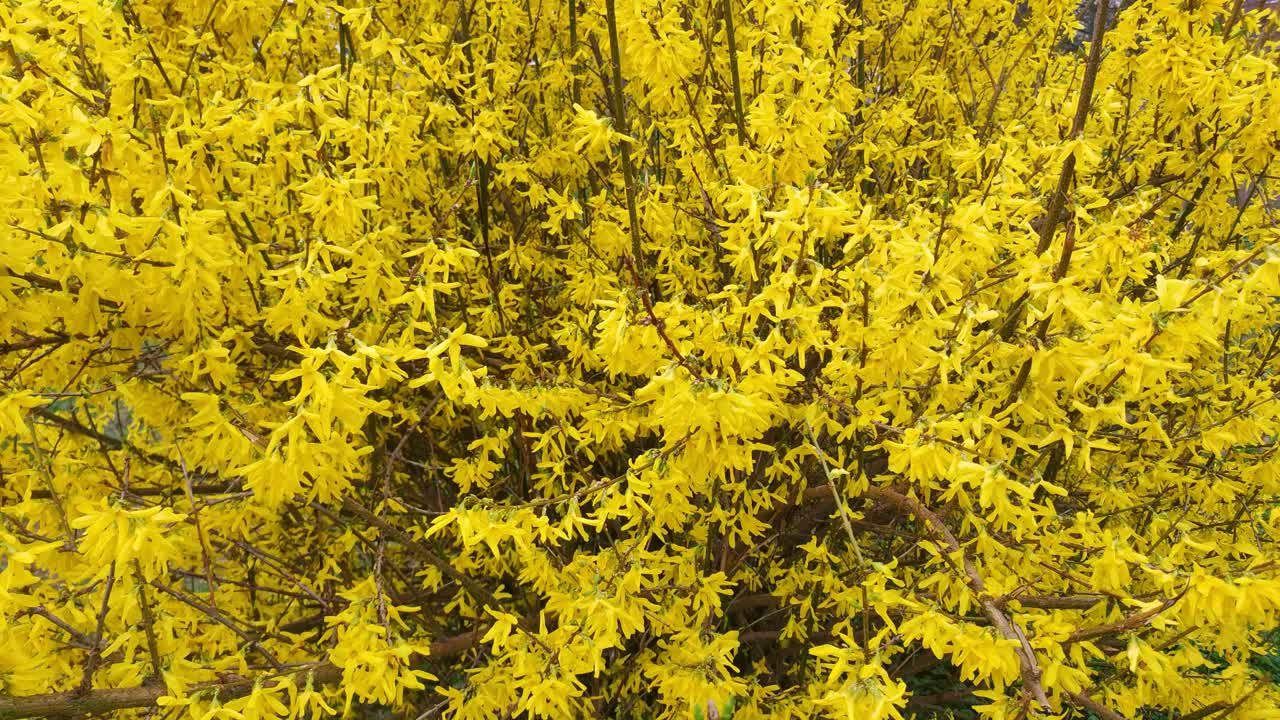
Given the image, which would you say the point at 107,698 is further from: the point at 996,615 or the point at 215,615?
the point at 996,615

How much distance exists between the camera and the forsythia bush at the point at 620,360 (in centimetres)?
171

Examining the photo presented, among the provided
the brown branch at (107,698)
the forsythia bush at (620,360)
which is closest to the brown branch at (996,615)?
the forsythia bush at (620,360)

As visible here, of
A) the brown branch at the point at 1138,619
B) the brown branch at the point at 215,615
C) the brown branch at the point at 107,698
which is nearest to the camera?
the brown branch at the point at 1138,619

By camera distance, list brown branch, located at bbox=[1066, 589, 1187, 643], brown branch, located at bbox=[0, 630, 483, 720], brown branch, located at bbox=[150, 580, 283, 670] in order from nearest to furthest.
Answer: brown branch, located at bbox=[1066, 589, 1187, 643], brown branch, located at bbox=[0, 630, 483, 720], brown branch, located at bbox=[150, 580, 283, 670]

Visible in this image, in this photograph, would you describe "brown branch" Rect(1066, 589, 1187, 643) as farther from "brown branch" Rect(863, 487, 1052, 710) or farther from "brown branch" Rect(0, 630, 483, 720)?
"brown branch" Rect(0, 630, 483, 720)

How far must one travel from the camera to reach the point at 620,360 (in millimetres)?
2018

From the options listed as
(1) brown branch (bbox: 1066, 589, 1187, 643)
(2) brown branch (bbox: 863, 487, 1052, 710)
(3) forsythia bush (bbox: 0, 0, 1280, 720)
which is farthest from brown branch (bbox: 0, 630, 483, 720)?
(1) brown branch (bbox: 1066, 589, 1187, 643)

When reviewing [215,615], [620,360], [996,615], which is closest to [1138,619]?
[996,615]

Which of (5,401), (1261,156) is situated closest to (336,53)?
(5,401)

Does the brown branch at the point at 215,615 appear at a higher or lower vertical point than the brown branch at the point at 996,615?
lower

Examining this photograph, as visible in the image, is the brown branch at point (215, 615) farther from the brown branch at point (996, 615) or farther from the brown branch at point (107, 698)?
the brown branch at point (996, 615)

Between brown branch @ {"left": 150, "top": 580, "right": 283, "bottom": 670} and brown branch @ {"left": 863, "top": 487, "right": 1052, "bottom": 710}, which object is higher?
brown branch @ {"left": 863, "top": 487, "right": 1052, "bottom": 710}

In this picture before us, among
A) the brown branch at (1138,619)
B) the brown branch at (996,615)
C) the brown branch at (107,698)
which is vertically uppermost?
the brown branch at (1138,619)

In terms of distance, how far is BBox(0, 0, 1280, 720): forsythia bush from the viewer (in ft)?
5.60
